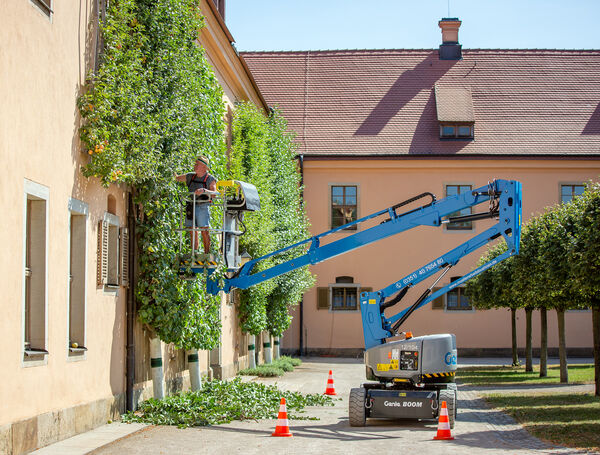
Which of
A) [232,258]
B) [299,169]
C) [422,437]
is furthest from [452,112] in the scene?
[422,437]

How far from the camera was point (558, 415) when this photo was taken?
16328 millimetres

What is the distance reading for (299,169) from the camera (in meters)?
41.6

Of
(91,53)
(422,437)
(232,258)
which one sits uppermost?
(91,53)

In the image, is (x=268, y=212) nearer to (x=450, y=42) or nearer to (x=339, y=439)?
(x=339, y=439)

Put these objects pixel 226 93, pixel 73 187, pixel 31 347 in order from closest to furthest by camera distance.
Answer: pixel 31 347, pixel 73 187, pixel 226 93

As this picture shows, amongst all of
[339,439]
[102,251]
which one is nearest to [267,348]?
[102,251]

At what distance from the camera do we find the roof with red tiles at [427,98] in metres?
42.1

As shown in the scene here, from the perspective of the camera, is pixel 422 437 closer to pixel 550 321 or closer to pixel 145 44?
pixel 145 44

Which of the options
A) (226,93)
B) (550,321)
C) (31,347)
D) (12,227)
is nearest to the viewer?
(12,227)

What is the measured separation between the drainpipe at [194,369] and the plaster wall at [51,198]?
12.7ft

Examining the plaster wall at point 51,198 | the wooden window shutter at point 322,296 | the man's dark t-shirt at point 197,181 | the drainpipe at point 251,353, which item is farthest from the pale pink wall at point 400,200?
the plaster wall at point 51,198

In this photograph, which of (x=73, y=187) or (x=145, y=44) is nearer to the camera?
(x=73, y=187)

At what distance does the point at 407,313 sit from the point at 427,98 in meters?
29.5

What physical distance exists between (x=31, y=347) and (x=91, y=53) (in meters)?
4.70
